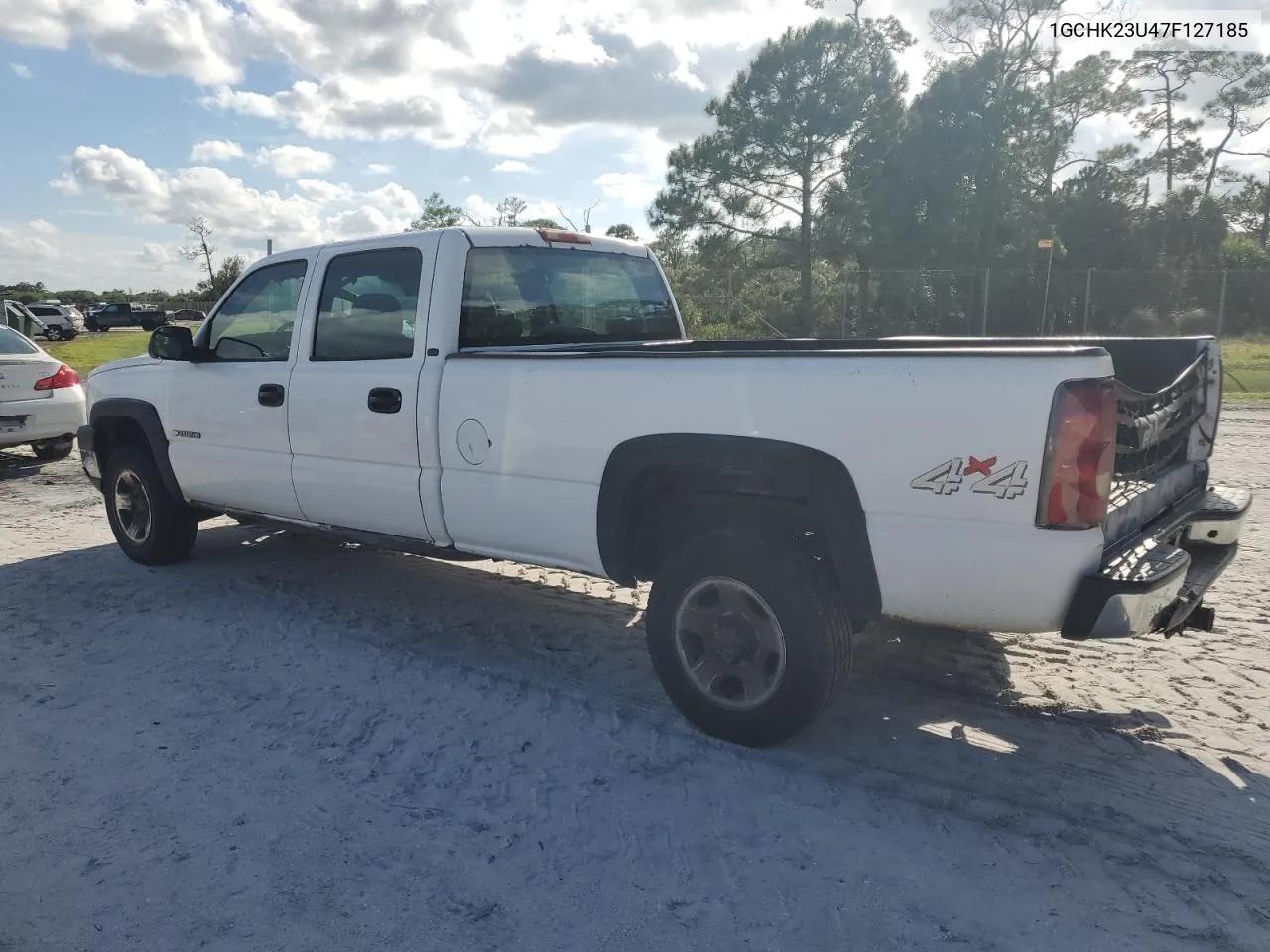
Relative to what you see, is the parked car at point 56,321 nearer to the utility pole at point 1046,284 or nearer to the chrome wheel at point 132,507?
the utility pole at point 1046,284

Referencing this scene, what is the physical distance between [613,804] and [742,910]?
699 millimetres

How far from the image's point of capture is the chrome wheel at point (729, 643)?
3.54m

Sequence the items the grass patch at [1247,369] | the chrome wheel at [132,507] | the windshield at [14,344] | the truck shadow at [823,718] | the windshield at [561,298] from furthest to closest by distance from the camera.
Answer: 1. the grass patch at [1247,369]
2. the windshield at [14,344]
3. the chrome wheel at [132,507]
4. the windshield at [561,298]
5. the truck shadow at [823,718]

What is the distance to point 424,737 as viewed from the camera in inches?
149

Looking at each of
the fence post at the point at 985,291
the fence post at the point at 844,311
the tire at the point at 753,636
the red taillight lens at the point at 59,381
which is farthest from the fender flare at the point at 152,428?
the fence post at the point at 985,291

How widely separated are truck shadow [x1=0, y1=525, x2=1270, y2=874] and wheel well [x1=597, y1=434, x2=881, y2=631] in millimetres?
575

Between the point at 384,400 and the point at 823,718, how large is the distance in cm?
A: 248

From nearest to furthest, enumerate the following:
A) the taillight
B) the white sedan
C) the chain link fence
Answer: the taillight → the white sedan → the chain link fence

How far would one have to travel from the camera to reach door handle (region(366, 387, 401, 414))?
4.50m

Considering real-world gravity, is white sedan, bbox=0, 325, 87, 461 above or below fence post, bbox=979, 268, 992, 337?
below

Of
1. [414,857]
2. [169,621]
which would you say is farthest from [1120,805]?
[169,621]

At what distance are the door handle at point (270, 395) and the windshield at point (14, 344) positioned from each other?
648 cm

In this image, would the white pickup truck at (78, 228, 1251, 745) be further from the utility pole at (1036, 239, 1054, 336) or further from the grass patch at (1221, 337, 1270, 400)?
the utility pole at (1036, 239, 1054, 336)

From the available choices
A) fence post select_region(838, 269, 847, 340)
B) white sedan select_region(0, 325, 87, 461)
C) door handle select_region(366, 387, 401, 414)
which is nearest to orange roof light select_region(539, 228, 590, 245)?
door handle select_region(366, 387, 401, 414)
